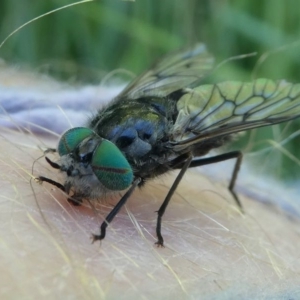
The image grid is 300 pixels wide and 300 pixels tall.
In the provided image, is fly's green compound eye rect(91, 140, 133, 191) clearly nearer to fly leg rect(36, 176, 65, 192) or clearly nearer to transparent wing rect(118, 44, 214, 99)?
fly leg rect(36, 176, 65, 192)

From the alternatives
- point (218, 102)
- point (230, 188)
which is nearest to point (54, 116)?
point (218, 102)

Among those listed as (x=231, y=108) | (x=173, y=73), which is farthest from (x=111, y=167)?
(x=173, y=73)

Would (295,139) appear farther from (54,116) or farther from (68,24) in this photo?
(54,116)

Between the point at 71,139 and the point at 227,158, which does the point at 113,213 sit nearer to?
the point at 71,139

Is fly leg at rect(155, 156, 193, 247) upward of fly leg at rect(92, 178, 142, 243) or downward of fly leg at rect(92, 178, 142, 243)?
downward

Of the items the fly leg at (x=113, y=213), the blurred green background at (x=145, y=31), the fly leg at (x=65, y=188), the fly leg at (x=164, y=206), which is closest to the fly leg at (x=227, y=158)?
the fly leg at (x=164, y=206)

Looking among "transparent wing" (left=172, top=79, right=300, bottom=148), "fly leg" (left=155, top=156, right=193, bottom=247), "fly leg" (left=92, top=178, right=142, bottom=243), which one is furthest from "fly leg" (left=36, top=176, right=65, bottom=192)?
"transparent wing" (left=172, top=79, right=300, bottom=148)
